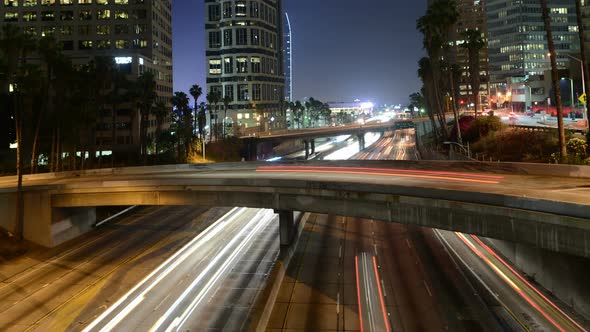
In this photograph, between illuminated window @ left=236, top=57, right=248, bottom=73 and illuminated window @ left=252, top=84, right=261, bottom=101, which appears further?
illuminated window @ left=252, top=84, right=261, bottom=101

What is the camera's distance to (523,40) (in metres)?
187

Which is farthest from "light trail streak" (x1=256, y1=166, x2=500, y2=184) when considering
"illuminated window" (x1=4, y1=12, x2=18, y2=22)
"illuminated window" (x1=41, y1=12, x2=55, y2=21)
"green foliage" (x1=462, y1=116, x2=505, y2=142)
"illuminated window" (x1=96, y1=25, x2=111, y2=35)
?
"illuminated window" (x1=4, y1=12, x2=18, y2=22)

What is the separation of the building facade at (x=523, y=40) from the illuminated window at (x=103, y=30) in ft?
433

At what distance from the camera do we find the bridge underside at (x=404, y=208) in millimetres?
18969

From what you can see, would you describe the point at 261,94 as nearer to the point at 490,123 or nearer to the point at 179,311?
the point at 490,123

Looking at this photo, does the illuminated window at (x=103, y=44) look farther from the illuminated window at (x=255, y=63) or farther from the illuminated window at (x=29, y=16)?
the illuminated window at (x=255, y=63)

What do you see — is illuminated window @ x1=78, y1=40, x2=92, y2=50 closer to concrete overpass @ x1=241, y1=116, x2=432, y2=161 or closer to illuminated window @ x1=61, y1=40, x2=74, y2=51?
illuminated window @ x1=61, y1=40, x2=74, y2=51

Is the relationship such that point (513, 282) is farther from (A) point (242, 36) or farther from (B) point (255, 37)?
(B) point (255, 37)

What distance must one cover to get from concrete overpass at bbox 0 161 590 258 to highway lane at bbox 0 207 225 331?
3196 millimetres

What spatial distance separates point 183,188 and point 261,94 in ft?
522

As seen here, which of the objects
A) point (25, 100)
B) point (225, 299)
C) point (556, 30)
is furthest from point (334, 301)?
point (556, 30)

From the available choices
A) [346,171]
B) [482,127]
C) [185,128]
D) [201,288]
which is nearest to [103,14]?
[185,128]

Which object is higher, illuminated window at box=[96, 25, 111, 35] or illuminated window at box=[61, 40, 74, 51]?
illuminated window at box=[96, 25, 111, 35]

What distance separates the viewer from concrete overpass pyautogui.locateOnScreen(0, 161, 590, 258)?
65.7 feet
